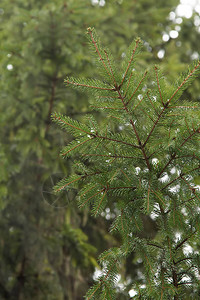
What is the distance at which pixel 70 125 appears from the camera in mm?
1319

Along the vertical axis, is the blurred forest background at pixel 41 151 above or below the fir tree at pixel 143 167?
below

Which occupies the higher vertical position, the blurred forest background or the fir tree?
the fir tree

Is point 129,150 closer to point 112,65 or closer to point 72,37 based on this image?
point 112,65

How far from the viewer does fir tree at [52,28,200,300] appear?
125 cm

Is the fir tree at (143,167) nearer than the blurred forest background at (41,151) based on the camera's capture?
Yes

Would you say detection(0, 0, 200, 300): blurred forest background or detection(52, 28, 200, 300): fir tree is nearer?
detection(52, 28, 200, 300): fir tree

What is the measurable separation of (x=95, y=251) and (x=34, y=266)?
796 millimetres

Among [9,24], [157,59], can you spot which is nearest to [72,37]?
[9,24]

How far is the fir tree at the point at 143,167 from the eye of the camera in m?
1.25

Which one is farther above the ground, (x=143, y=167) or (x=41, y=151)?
(x=143, y=167)

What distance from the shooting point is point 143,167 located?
1.46 meters

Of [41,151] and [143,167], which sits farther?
[41,151]

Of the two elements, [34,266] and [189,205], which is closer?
[189,205]

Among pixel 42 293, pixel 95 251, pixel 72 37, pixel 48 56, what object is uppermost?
pixel 72 37
